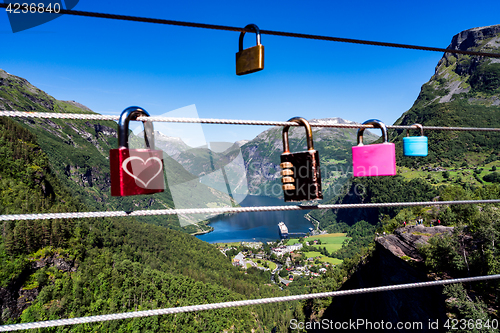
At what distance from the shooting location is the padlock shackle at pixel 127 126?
192 cm

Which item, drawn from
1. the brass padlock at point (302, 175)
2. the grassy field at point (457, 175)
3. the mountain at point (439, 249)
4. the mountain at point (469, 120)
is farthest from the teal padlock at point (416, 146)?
the grassy field at point (457, 175)

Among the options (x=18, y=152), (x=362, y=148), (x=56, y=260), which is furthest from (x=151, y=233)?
(x=362, y=148)

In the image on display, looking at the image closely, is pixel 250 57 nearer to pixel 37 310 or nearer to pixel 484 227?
pixel 484 227

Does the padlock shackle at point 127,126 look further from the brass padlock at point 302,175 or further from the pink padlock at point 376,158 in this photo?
the pink padlock at point 376,158

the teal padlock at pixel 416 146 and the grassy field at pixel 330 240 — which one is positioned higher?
the teal padlock at pixel 416 146

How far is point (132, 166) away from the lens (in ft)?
6.53

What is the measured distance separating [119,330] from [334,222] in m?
156

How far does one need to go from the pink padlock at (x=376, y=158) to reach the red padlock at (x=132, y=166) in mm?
1997

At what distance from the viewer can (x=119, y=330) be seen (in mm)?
81312

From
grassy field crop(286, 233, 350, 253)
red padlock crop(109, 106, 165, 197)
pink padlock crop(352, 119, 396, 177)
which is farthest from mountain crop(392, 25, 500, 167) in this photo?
red padlock crop(109, 106, 165, 197)

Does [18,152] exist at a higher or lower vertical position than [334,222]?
higher

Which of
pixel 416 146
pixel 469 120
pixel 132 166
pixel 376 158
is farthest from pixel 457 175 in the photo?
pixel 132 166

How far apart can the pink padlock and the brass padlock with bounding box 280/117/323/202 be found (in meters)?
0.88

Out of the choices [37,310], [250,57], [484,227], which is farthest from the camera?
[37,310]
